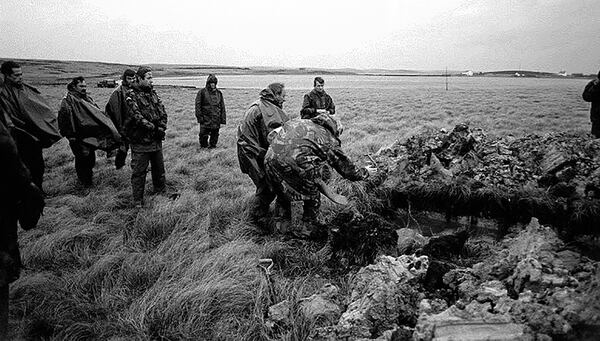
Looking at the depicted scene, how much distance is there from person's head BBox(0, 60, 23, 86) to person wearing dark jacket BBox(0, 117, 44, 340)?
3.15 meters

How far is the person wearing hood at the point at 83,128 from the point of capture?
255 inches

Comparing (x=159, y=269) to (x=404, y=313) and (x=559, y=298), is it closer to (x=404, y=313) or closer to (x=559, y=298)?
(x=404, y=313)

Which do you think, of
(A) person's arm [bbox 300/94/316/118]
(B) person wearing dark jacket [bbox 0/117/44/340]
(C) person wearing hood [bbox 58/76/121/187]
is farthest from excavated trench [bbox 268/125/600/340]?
(C) person wearing hood [bbox 58/76/121/187]

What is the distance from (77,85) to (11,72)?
5.16ft

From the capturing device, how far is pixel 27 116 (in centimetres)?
516

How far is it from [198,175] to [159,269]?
3951 mm

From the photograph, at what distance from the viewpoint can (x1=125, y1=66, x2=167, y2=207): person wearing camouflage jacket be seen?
539cm

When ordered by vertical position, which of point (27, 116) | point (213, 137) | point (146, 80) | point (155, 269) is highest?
point (146, 80)

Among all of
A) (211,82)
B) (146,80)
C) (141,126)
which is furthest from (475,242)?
(211,82)

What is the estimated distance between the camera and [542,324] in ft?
6.15

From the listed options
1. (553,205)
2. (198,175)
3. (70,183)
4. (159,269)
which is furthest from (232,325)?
(70,183)

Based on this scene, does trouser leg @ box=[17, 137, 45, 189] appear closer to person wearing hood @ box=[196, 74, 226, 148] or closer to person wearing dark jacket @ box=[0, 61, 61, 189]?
person wearing dark jacket @ box=[0, 61, 61, 189]

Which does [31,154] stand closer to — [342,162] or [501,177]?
[342,162]

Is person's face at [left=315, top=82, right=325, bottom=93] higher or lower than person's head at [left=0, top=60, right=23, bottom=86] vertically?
higher
